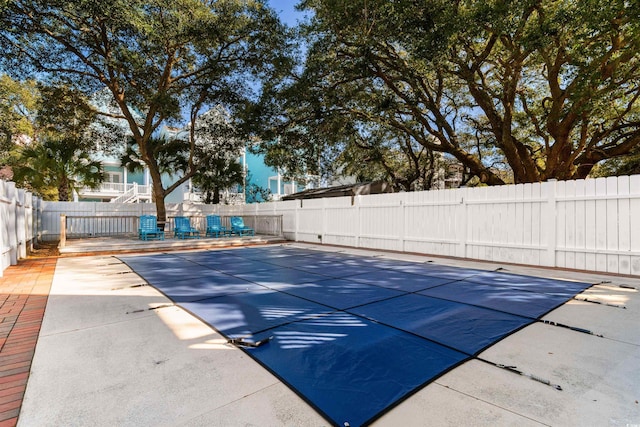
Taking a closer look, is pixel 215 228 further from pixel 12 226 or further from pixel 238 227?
pixel 12 226

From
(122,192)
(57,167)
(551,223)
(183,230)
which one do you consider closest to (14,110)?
(122,192)

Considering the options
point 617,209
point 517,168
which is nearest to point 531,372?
point 617,209

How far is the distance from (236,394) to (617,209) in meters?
6.88

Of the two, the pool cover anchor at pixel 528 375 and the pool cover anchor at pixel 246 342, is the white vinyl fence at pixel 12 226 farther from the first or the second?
the pool cover anchor at pixel 528 375

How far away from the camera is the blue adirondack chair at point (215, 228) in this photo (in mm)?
13531

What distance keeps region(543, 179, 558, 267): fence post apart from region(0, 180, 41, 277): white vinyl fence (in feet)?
33.3

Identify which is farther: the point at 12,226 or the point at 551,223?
the point at 12,226

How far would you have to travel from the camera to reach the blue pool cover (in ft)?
7.32

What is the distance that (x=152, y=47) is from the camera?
1012 centimetres

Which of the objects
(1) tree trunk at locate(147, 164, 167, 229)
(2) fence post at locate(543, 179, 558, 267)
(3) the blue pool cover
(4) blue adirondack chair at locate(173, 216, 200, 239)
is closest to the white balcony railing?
(1) tree trunk at locate(147, 164, 167, 229)

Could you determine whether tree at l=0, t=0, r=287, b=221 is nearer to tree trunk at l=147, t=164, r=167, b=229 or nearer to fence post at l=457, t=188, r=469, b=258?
tree trunk at l=147, t=164, r=167, b=229

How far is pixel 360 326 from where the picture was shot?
3.27 m

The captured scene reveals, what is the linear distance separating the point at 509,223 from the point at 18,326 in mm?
8220

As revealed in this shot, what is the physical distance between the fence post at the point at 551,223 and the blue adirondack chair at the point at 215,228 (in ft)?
36.6
